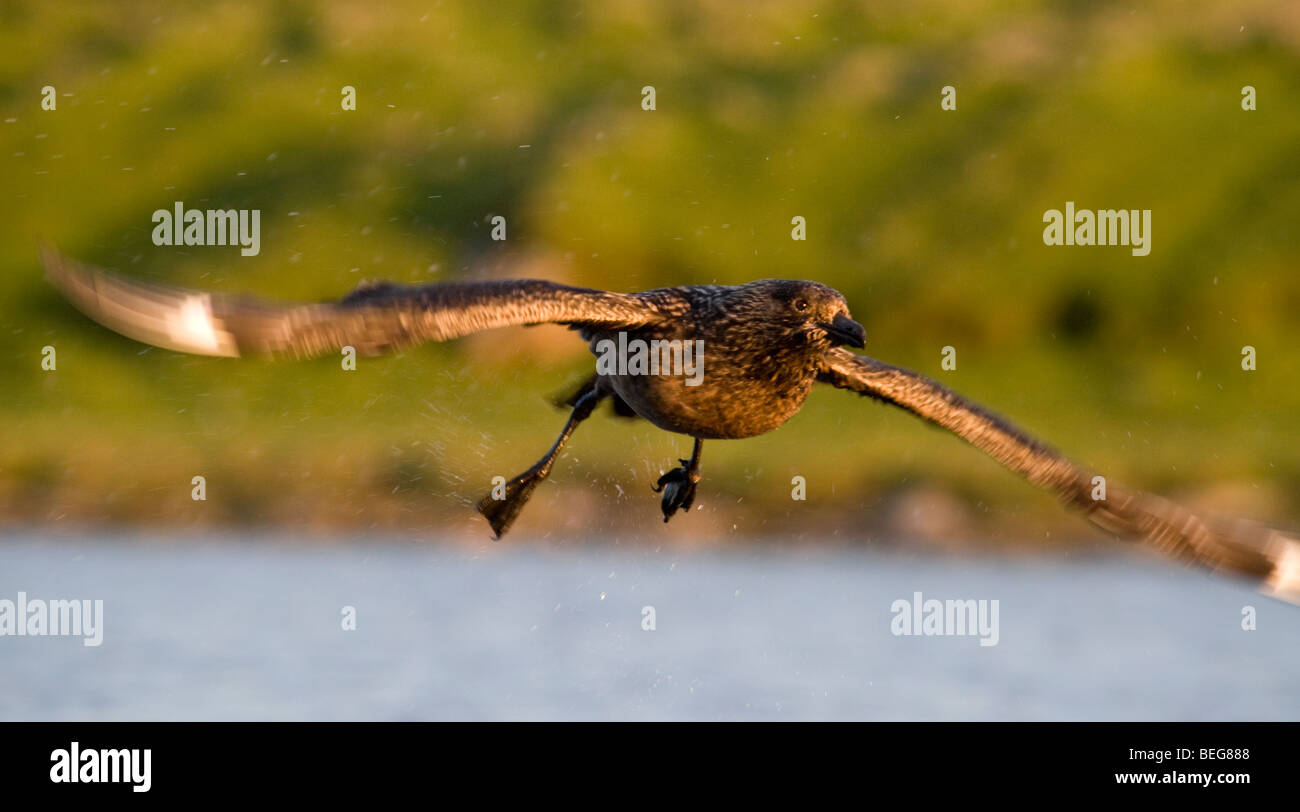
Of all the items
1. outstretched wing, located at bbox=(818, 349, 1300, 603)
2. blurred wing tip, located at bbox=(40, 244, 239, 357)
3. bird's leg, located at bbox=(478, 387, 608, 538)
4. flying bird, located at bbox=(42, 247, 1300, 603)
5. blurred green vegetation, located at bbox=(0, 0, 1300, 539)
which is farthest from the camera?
blurred green vegetation, located at bbox=(0, 0, 1300, 539)

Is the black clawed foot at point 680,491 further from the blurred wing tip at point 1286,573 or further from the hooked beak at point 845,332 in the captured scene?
the blurred wing tip at point 1286,573

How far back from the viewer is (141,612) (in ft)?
151

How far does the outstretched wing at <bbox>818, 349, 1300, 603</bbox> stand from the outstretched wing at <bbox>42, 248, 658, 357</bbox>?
2.59m

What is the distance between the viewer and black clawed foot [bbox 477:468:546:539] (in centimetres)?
1451

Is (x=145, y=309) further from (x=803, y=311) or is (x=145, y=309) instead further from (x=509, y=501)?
(x=509, y=501)

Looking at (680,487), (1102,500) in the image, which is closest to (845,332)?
(1102,500)

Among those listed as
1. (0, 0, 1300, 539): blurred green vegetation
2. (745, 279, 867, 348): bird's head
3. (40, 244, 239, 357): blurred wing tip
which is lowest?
(40, 244, 239, 357): blurred wing tip

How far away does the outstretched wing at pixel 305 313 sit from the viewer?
33.6 ft

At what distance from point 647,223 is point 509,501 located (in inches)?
2302

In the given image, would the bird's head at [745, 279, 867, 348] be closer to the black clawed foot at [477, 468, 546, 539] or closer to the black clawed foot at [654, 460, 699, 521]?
the black clawed foot at [654, 460, 699, 521]

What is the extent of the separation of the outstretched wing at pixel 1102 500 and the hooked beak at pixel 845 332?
1.91ft

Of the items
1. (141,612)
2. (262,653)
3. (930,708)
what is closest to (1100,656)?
(930,708)

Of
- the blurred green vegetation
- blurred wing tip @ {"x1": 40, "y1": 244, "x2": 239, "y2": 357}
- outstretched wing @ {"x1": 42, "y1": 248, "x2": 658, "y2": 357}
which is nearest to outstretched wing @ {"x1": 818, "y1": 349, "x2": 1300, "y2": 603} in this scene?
outstretched wing @ {"x1": 42, "y1": 248, "x2": 658, "y2": 357}

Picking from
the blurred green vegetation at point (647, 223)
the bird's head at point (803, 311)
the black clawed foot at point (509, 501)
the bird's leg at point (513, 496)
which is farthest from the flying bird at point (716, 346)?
the blurred green vegetation at point (647, 223)
